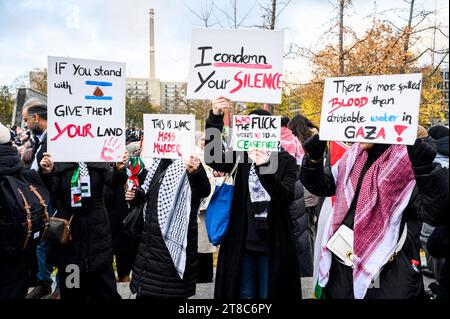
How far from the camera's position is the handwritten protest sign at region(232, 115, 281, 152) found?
2.95 metres

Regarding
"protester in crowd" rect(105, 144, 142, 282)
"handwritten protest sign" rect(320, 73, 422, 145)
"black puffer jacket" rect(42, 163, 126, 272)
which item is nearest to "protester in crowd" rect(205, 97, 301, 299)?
"handwritten protest sign" rect(320, 73, 422, 145)

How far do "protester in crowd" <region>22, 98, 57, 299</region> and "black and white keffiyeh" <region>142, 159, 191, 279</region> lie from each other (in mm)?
1166

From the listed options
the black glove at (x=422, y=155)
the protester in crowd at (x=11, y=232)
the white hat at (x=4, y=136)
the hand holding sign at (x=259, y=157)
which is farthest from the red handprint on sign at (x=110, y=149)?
the black glove at (x=422, y=155)

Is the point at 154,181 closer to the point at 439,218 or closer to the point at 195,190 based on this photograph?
the point at 195,190

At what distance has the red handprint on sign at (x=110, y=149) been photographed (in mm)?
3349

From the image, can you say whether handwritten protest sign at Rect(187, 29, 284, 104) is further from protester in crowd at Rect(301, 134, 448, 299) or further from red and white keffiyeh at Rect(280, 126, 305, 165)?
red and white keffiyeh at Rect(280, 126, 305, 165)

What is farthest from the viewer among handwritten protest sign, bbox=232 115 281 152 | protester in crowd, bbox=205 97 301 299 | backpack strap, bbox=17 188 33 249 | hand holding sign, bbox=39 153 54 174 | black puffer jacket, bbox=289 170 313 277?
black puffer jacket, bbox=289 170 313 277

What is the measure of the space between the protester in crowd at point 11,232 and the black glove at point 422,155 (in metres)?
2.48

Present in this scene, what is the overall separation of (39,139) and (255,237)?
7.77 feet

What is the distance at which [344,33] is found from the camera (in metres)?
8.20

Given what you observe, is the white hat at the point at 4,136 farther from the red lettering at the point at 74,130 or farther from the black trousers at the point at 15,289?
the black trousers at the point at 15,289

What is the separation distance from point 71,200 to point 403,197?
2682mm

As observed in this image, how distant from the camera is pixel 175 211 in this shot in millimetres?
3377

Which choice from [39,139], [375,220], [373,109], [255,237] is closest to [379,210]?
[375,220]
